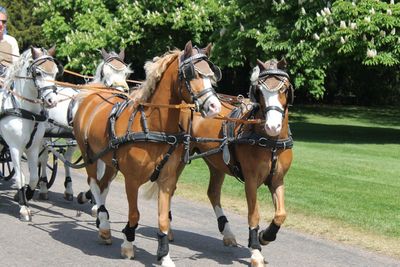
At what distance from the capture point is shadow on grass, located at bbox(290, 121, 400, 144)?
21625 mm

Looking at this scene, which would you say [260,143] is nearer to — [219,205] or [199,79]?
[199,79]

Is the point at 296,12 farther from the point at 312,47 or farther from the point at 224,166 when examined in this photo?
the point at 224,166

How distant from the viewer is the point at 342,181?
1295 cm

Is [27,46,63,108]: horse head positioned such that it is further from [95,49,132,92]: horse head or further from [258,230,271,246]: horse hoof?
[258,230,271,246]: horse hoof

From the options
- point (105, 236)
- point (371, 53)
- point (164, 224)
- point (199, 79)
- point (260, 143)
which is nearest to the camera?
point (199, 79)

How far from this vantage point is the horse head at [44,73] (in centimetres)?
837

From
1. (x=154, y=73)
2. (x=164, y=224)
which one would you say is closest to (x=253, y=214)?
(x=164, y=224)

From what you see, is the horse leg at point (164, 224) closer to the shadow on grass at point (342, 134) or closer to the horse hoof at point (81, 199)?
the horse hoof at point (81, 199)

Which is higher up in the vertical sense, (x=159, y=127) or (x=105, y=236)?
(x=159, y=127)

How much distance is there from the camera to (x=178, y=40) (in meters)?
28.5

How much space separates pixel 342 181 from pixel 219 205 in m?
5.47

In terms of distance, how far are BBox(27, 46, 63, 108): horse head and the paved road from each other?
5.72ft

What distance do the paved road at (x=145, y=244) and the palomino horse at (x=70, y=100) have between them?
0.79 m

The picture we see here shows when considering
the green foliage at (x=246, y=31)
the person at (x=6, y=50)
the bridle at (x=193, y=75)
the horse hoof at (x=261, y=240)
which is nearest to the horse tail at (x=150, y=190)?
the horse hoof at (x=261, y=240)
